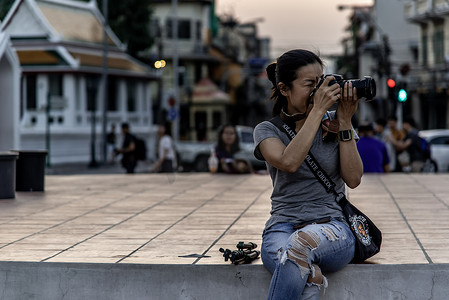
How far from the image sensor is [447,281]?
18.7ft

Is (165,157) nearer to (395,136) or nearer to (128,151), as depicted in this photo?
(128,151)

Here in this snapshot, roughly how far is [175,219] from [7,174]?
363cm

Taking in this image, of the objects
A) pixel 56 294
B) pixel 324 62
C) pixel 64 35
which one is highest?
pixel 64 35

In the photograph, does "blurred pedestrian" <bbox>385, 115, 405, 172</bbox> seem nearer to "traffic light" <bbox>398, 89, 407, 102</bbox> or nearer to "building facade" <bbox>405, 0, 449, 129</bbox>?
"traffic light" <bbox>398, 89, 407, 102</bbox>

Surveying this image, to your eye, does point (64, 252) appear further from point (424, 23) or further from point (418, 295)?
point (424, 23)

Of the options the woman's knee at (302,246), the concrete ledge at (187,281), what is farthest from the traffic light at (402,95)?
the woman's knee at (302,246)

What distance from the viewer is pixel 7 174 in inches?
467

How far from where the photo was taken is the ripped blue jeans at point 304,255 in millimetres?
4844

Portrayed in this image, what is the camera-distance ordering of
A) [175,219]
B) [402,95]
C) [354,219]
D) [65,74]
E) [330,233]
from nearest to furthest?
[330,233] → [354,219] → [175,219] → [402,95] → [65,74]

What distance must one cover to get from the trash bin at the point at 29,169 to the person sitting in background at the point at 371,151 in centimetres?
520

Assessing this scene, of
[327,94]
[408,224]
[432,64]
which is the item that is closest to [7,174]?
[408,224]

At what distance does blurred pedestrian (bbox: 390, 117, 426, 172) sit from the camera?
17.6 m

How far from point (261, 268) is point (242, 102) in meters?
77.8

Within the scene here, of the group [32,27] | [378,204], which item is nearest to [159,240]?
[378,204]
